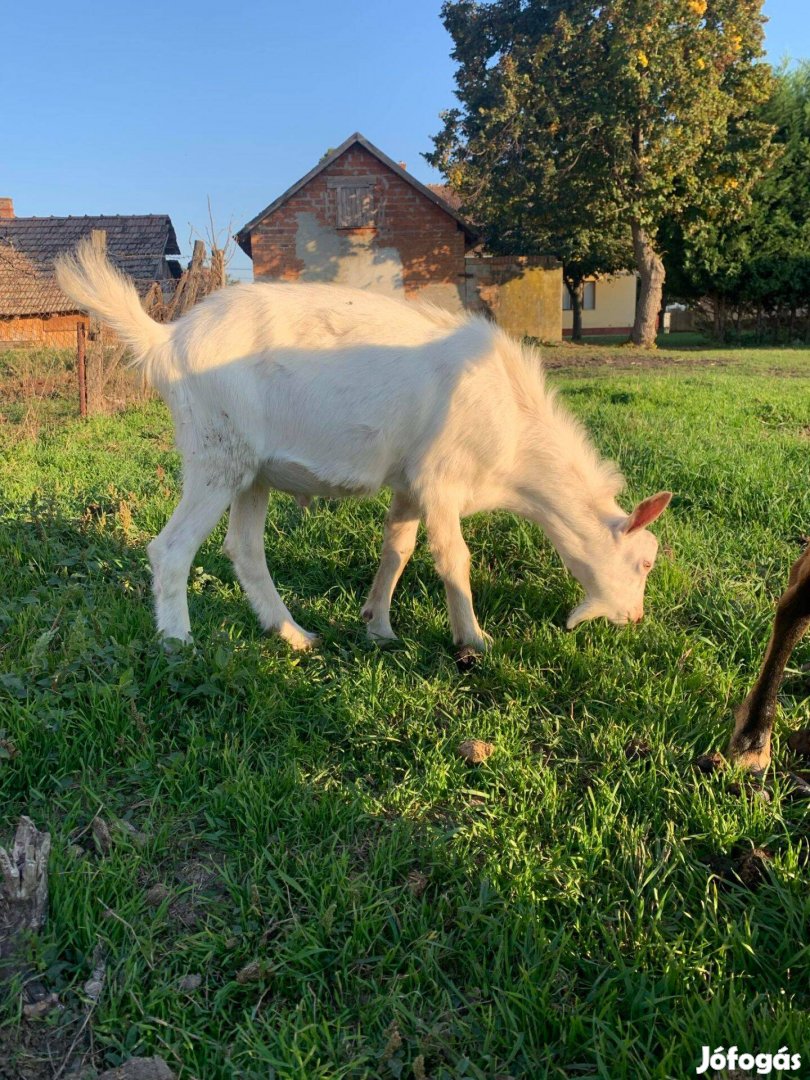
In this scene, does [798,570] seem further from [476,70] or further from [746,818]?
[476,70]

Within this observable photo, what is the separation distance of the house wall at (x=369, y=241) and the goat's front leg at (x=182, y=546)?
19092 millimetres

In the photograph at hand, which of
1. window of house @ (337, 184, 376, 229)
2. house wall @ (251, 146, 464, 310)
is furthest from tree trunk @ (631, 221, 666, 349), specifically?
window of house @ (337, 184, 376, 229)

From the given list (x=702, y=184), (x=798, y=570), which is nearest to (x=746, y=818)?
(x=798, y=570)

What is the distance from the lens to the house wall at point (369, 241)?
21.8m

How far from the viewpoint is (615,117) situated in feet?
68.6

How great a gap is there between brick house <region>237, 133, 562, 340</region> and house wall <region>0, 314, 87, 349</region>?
19.9ft

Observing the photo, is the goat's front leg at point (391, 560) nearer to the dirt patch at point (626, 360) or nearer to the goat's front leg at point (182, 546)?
the goat's front leg at point (182, 546)

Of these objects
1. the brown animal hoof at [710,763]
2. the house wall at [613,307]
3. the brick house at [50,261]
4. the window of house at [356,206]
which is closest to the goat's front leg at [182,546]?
the brown animal hoof at [710,763]

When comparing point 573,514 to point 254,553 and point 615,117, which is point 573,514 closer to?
point 254,553

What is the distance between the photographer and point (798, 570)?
99.3 inches

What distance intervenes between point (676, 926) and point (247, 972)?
1151 millimetres

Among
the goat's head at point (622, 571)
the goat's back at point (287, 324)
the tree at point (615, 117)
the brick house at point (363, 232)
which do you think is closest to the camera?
the goat's back at point (287, 324)

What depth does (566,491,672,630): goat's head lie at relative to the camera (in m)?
3.83

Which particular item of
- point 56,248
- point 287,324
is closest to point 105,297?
point 287,324
